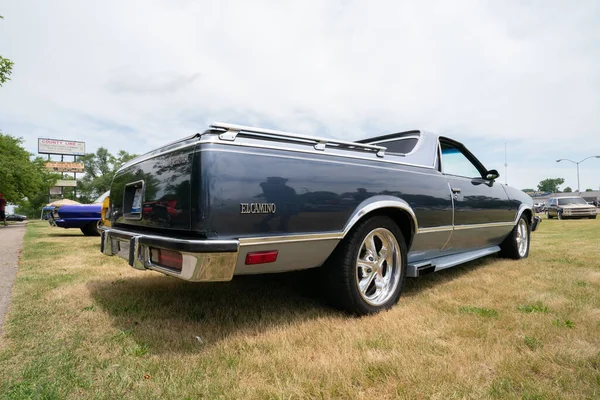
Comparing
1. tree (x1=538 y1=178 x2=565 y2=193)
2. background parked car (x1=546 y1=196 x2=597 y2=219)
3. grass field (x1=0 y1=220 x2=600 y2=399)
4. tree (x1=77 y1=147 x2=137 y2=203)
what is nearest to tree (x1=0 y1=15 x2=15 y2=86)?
grass field (x1=0 y1=220 x2=600 y2=399)

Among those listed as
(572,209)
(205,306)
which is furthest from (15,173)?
(572,209)

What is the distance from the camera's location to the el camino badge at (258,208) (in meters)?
2.04

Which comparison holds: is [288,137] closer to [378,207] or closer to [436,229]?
[378,207]

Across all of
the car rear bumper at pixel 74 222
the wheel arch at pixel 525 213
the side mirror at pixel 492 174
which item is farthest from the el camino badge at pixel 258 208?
the car rear bumper at pixel 74 222

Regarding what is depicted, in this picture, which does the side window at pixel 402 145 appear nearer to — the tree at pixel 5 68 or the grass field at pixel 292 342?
the grass field at pixel 292 342

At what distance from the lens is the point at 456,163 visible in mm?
3879

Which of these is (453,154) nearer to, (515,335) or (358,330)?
(515,335)

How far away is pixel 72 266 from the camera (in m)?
4.71

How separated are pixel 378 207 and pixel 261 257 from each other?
100 centimetres

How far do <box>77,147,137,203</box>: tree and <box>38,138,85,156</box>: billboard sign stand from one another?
4746 millimetres

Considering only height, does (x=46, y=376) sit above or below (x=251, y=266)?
below

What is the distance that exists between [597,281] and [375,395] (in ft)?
10.6

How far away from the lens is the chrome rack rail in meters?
2.11

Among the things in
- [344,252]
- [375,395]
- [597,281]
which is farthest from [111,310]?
[597,281]
